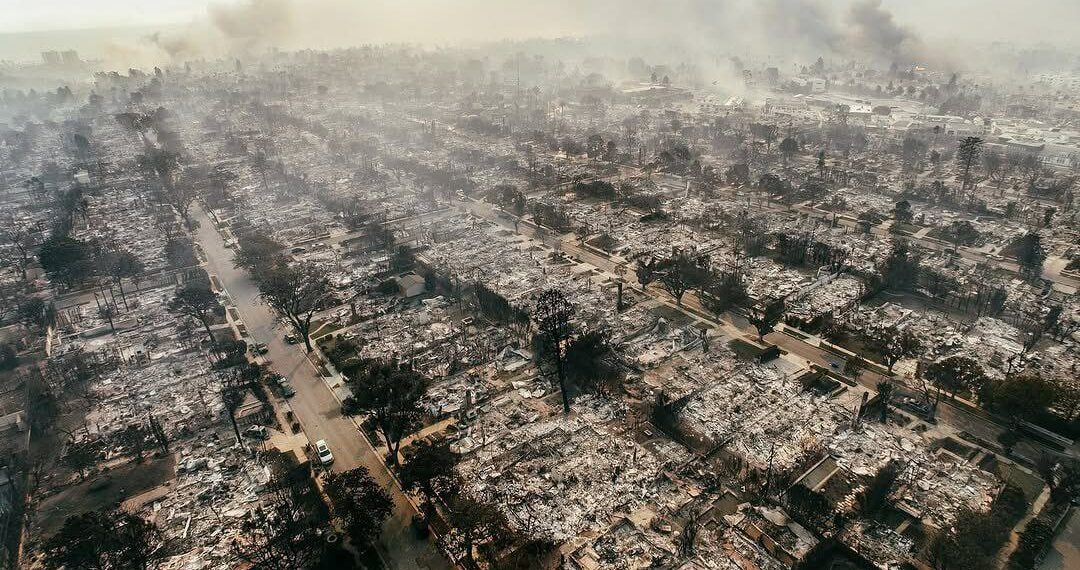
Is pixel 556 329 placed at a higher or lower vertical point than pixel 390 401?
higher

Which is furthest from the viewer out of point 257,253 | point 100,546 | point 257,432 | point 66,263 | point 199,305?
point 257,253

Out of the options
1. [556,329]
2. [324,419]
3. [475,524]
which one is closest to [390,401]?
[475,524]

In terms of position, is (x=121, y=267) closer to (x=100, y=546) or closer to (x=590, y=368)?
(x=100, y=546)

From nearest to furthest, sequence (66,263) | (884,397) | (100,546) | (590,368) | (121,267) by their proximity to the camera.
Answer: (100,546) < (884,397) < (590,368) < (66,263) < (121,267)

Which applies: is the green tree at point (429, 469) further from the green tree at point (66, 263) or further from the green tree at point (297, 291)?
the green tree at point (66, 263)

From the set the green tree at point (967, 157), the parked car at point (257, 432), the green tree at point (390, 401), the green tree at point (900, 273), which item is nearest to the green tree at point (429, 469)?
the green tree at point (390, 401)

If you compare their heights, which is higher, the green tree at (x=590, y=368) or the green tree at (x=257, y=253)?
the green tree at (x=257, y=253)

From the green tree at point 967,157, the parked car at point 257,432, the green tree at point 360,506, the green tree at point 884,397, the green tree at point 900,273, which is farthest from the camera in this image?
the green tree at point 967,157

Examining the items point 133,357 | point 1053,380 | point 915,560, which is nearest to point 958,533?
point 915,560

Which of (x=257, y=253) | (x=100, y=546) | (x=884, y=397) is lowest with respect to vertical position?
(x=884, y=397)
